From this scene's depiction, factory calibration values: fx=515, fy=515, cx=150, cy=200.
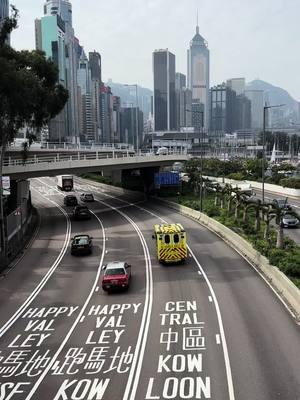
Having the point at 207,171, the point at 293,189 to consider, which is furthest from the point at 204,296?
→ the point at 207,171

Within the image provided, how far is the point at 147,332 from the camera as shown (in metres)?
22.7

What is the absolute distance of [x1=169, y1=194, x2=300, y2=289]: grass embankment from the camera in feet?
96.1

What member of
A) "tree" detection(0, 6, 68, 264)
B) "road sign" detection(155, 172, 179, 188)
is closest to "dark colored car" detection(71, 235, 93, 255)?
"tree" detection(0, 6, 68, 264)

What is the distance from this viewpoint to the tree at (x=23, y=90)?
127 feet

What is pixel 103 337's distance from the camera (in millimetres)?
22344

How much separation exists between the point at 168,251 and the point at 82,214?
86.8 ft

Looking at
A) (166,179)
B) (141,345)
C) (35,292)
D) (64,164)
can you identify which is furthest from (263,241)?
(166,179)

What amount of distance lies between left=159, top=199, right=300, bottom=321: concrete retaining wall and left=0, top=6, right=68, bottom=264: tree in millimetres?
18116

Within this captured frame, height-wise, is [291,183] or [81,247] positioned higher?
[291,183]

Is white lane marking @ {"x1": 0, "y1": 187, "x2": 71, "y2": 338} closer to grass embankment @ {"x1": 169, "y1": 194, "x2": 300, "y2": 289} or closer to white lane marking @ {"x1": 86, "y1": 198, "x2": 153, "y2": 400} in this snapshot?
white lane marking @ {"x1": 86, "y1": 198, "x2": 153, "y2": 400}

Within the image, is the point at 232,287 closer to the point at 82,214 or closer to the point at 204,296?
the point at 204,296

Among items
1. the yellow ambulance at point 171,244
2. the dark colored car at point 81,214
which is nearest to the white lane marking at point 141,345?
the yellow ambulance at point 171,244

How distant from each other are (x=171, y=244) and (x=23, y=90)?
648 inches

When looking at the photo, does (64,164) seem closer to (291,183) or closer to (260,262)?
(260,262)
